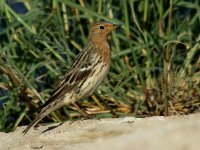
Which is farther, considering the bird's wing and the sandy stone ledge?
the bird's wing

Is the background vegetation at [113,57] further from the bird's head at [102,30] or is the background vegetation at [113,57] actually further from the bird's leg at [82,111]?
the bird's leg at [82,111]

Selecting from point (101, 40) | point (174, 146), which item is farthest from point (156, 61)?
point (174, 146)

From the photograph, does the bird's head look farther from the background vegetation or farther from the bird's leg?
the bird's leg

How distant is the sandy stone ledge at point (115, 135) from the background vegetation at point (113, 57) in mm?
1127

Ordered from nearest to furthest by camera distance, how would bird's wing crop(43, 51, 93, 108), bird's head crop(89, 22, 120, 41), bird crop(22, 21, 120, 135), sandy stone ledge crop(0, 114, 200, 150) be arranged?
sandy stone ledge crop(0, 114, 200, 150) < bird crop(22, 21, 120, 135) < bird's wing crop(43, 51, 93, 108) < bird's head crop(89, 22, 120, 41)

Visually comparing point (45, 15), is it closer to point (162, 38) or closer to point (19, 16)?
point (19, 16)

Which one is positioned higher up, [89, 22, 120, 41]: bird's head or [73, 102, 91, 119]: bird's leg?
[89, 22, 120, 41]: bird's head

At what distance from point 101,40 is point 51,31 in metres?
1.02

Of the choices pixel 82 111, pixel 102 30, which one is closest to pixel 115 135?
pixel 82 111

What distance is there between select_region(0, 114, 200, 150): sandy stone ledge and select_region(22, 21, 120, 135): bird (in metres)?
0.32

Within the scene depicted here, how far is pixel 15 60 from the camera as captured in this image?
936cm

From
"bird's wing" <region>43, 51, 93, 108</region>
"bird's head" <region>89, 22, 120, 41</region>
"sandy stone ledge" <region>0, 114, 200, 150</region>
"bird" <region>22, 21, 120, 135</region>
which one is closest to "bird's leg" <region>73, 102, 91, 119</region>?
"bird" <region>22, 21, 120, 135</region>

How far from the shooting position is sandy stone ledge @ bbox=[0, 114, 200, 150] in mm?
4922

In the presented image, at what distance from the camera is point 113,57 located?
8961mm
